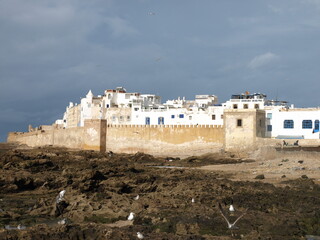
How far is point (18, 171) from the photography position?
78.2 feet

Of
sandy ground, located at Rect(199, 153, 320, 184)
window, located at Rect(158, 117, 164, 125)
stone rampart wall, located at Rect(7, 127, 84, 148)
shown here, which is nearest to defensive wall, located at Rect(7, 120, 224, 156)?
stone rampart wall, located at Rect(7, 127, 84, 148)

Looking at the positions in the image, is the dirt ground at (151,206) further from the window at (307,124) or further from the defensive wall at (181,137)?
the window at (307,124)

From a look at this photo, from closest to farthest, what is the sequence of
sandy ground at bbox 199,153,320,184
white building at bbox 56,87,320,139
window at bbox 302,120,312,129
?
sandy ground at bbox 199,153,320,184
window at bbox 302,120,312,129
white building at bbox 56,87,320,139

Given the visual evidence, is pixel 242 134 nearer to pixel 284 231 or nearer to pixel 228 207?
pixel 228 207

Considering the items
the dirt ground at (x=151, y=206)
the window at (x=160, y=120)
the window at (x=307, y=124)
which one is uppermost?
the window at (x=160, y=120)

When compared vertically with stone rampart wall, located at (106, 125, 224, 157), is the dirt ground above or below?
below

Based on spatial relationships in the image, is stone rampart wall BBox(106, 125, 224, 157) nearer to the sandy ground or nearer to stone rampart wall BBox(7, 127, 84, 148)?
stone rampart wall BBox(7, 127, 84, 148)

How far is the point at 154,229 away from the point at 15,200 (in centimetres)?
680

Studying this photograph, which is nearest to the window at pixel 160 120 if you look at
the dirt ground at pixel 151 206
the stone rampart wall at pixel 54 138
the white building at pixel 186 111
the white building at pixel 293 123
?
the white building at pixel 186 111

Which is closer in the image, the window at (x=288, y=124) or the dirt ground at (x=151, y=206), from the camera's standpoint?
the dirt ground at (x=151, y=206)

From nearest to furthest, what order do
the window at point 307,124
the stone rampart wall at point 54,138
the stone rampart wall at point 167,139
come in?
the window at point 307,124
the stone rampart wall at point 167,139
the stone rampart wall at point 54,138

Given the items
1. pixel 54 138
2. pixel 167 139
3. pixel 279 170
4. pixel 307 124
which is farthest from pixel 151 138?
pixel 279 170

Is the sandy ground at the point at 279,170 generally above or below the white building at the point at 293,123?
below

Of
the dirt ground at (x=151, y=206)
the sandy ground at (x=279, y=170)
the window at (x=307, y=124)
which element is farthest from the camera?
the window at (x=307, y=124)
